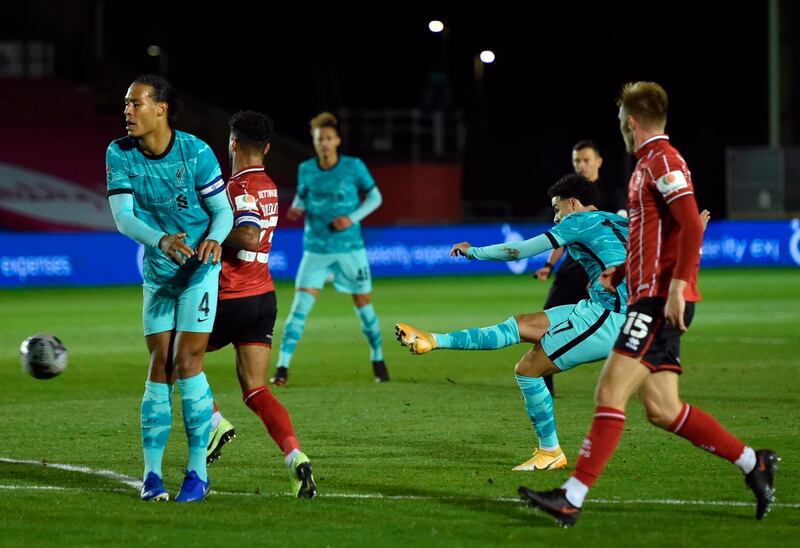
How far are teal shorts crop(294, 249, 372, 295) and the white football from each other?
475 cm

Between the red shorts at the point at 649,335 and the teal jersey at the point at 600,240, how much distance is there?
1590 millimetres

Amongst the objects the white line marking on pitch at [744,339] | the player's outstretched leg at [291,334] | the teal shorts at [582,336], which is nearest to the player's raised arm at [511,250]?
the teal shorts at [582,336]

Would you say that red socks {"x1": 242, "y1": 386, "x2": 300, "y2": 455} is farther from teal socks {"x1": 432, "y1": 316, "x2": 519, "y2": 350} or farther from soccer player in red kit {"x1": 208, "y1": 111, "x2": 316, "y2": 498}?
teal socks {"x1": 432, "y1": 316, "x2": 519, "y2": 350}

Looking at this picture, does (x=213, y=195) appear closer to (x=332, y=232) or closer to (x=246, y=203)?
(x=246, y=203)

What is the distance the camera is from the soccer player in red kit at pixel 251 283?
748cm

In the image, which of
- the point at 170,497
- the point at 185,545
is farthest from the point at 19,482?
the point at 185,545

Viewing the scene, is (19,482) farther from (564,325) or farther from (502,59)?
(502,59)

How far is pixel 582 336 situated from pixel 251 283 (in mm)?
2035

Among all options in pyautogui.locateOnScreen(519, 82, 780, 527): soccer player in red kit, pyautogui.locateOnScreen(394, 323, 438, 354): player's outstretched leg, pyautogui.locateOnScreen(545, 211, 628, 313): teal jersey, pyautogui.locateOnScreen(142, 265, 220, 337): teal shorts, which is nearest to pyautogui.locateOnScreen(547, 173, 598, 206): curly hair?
pyautogui.locateOnScreen(545, 211, 628, 313): teal jersey

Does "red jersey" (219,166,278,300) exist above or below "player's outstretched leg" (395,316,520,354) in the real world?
above

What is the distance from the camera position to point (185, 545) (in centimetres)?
615

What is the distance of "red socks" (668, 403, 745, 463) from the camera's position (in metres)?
6.67

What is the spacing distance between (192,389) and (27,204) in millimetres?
26400

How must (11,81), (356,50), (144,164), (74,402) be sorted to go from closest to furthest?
(144,164)
(74,402)
(11,81)
(356,50)
